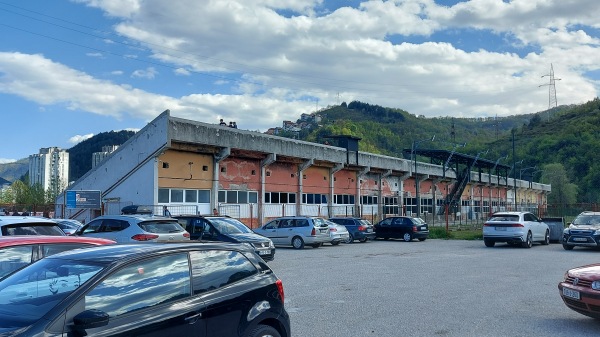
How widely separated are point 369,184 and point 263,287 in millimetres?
44127

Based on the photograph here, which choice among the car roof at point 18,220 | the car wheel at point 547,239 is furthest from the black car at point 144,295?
the car wheel at point 547,239

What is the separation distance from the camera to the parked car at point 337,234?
2653cm

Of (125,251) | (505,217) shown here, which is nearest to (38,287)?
(125,251)

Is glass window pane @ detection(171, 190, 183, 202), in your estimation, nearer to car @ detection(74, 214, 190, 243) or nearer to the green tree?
car @ detection(74, 214, 190, 243)

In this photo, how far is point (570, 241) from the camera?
24047mm

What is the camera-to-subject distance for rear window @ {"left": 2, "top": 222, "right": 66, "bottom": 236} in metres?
9.67

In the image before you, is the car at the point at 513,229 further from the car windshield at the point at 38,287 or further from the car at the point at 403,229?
the car windshield at the point at 38,287

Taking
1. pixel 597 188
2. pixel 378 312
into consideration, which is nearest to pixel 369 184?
pixel 378 312

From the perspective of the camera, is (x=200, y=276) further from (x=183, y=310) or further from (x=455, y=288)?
(x=455, y=288)

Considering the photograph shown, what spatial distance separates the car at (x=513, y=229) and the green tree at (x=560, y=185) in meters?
68.3

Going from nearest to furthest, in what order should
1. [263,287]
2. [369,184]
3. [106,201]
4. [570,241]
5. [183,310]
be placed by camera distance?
Answer: [183,310] < [263,287] < [570,241] < [106,201] < [369,184]

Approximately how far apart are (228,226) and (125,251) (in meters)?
13.4

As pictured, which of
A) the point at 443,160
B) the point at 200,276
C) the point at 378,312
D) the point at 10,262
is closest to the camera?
the point at 200,276

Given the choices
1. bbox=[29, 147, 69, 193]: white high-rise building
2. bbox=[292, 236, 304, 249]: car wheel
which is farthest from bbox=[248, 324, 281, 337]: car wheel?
bbox=[29, 147, 69, 193]: white high-rise building
